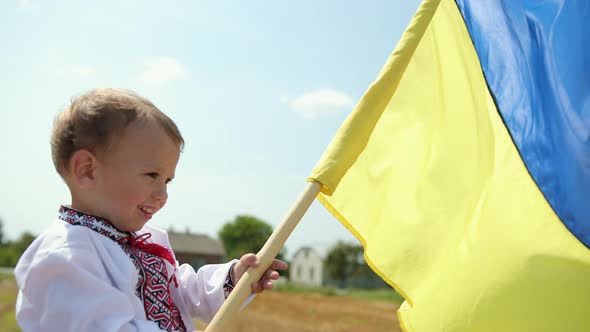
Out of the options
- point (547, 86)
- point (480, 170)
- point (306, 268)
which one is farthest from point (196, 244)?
point (547, 86)

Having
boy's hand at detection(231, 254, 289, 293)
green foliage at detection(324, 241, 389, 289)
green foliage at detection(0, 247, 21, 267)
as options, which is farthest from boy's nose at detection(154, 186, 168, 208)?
green foliage at detection(324, 241, 389, 289)

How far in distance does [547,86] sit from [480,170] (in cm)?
55

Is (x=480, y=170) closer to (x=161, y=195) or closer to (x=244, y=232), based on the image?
(x=161, y=195)

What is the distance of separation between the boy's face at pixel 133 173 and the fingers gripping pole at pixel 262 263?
0.44 metres

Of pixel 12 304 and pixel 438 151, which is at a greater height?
pixel 438 151

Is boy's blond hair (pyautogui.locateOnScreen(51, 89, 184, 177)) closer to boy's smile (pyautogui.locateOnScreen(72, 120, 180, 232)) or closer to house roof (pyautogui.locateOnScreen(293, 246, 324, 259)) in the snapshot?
boy's smile (pyautogui.locateOnScreen(72, 120, 180, 232))

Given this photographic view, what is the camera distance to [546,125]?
11.2ft

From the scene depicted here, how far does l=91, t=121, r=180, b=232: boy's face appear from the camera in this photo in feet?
8.13

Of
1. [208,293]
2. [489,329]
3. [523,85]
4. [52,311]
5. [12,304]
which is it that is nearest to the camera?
[52,311]

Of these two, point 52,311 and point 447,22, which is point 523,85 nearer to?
point 447,22

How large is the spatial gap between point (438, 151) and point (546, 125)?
56 cm

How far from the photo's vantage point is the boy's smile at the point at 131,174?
2.48 meters

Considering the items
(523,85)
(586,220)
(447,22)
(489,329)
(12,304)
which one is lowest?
(12,304)

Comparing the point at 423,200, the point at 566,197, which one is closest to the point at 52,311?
the point at 423,200
